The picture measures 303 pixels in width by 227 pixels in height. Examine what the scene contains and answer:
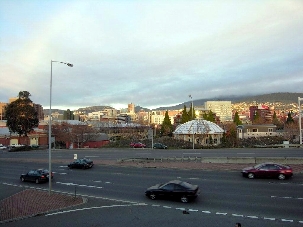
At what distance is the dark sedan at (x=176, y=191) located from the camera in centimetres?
1773

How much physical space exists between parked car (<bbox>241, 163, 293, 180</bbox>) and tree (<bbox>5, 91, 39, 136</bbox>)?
5247 centimetres

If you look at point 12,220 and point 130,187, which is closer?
point 12,220

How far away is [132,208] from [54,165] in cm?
2279

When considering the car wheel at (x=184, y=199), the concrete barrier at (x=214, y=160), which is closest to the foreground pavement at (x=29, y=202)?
the car wheel at (x=184, y=199)

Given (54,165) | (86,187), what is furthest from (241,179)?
(54,165)

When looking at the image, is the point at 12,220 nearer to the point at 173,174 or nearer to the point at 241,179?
the point at 173,174

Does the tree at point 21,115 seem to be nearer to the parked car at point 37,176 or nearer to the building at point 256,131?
the parked car at point 37,176

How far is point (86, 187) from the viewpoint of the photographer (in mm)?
23359

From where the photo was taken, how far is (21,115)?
62.7 meters

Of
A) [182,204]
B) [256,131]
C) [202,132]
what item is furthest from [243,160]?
[256,131]

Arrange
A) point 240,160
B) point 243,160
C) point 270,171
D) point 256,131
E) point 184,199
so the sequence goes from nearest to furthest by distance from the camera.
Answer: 1. point 184,199
2. point 270,171
3. point 243,160
4. point 240,160
5. point 256,131

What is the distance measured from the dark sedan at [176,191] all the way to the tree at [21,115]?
52.0 m

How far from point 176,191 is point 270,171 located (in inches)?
366

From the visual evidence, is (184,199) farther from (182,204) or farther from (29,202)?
(29,202)
